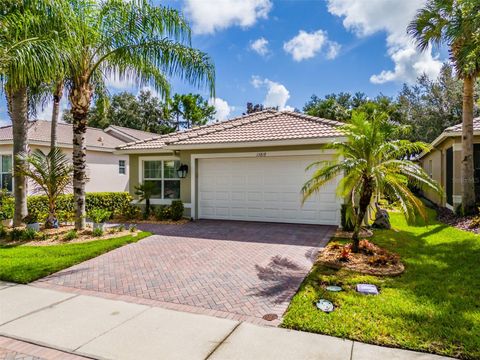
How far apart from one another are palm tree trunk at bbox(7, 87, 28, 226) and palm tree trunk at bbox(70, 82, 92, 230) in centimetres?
192

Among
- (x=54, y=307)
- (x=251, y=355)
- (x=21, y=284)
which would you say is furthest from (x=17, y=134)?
(x=251, y=355)

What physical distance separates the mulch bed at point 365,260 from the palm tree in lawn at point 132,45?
6231mm

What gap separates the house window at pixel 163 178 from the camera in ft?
48.2

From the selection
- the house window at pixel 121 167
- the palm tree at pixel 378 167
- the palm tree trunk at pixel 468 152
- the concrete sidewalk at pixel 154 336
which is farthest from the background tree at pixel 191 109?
the concrete sidewalk at pixel 154 336

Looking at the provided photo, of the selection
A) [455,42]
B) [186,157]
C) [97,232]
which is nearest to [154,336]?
[97,232]

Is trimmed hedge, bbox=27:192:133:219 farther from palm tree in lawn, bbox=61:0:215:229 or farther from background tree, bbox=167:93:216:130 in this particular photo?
background tree, bbox=167:93:216:130

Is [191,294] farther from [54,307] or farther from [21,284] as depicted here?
[21,284]

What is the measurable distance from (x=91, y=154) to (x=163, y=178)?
7844 millimetres

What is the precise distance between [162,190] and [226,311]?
10.6 m

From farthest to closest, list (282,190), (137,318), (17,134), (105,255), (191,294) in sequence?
1. (282,190)
2. (17,134)
3. (105,255)
4. (191,294)
5. (137,318)

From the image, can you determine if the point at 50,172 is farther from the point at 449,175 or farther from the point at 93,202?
the point at 449,175

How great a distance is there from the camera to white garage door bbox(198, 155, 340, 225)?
Answer: 12070 mm

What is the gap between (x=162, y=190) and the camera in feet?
49.0

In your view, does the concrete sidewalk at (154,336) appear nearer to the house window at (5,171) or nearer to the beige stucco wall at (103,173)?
the house window at (5,171)
